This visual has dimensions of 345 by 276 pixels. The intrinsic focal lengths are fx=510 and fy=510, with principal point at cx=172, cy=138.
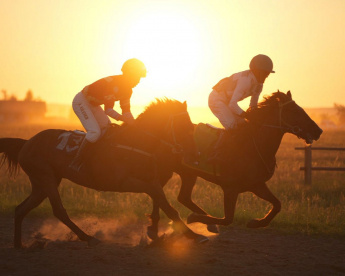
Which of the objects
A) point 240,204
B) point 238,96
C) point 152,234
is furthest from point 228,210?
point 240,204

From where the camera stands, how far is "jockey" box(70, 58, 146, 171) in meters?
7.16

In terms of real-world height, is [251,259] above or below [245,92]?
below

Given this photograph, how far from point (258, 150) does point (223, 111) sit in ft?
2.89

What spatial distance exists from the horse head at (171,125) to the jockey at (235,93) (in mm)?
874

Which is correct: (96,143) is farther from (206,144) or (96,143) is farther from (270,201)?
(270,201)

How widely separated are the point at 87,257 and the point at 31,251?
97 cm

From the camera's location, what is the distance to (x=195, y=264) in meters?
6.18

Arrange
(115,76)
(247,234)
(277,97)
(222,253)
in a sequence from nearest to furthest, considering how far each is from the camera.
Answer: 1. (222,253)
2. (115,76)
3. (277,97)
4. (247,234)

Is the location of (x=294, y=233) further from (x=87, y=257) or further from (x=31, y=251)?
(x=31, y=251)

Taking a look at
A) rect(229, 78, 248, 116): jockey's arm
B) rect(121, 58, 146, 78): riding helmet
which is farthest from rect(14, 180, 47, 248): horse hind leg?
rect(229, 78, 248, 116): jockey's arm

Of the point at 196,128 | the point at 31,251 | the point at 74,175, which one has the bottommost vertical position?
the point at 31,251

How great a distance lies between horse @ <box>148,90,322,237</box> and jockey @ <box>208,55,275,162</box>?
11 centimetres

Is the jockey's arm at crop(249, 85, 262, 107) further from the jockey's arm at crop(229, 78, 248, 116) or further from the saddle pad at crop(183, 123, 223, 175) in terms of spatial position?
the saddle pad at crop(183, 123, 223, 175)

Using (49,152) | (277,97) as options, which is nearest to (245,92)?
(277,97)
